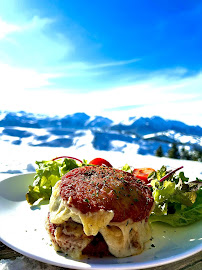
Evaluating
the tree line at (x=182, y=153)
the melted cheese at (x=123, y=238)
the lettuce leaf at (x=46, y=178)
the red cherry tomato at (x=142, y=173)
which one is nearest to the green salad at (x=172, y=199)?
the lettuce leaf at (x=46, y=178)

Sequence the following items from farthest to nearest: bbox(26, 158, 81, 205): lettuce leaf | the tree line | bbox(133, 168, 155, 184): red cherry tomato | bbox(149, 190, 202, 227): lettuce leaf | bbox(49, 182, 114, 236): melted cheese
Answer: the tree line → bbox(133, 168, 155, 184): red cherry tomato → bbox(26, 158, 81, 205): lettuce leaf → bbox(149, 190, 202, 227): lettuce leaf → bbox(49, 182, 114, 236): melted cheese

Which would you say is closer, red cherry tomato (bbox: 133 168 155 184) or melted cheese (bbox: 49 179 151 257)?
melted cheese (bbox: 49 179 151 257)

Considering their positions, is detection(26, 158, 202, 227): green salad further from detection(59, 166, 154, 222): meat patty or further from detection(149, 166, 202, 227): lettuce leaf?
detection(59, 166, 154, 222): meat patty

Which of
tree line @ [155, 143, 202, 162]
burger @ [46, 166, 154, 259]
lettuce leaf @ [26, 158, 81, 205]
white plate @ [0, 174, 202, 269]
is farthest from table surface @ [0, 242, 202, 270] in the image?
tree line @ [155, 143, 202, 162]

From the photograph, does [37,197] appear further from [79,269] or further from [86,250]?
[79,269]

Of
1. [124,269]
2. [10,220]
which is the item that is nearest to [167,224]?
[124,269]
